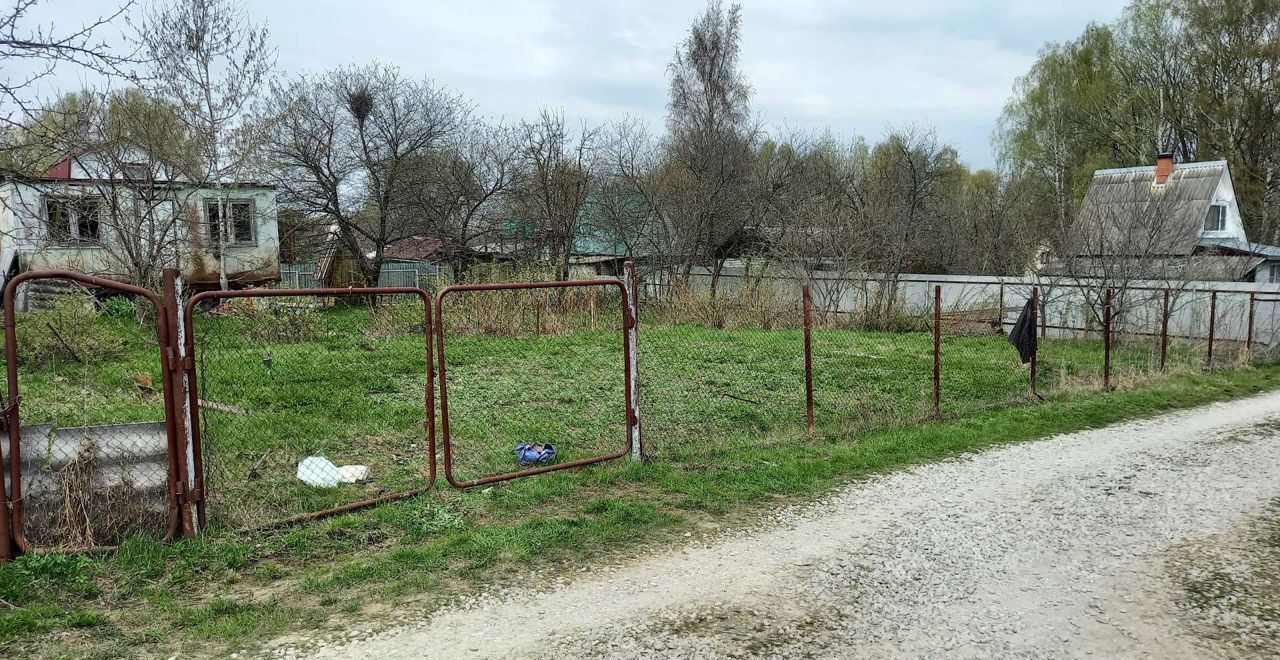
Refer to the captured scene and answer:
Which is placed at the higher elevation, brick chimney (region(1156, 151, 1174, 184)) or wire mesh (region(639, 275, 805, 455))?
brick chimney (region(1156, 151, 1174, 184))

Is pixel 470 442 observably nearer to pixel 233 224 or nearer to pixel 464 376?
pixel 464 376

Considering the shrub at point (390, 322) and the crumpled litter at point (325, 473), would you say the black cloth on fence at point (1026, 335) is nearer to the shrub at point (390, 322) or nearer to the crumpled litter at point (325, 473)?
the crumpled litter at point (325, 473)

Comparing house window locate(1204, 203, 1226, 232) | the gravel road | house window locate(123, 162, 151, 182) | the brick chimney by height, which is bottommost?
the gravel road

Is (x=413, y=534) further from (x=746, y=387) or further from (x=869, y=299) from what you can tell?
(x=869, y=299)

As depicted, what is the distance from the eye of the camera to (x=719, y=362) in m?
12.1

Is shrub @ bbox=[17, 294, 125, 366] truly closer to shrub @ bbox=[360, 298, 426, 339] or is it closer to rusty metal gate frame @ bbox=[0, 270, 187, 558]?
shrub @ bbox=[360, 298, 426, 339]

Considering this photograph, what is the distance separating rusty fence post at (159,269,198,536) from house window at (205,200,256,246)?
17948mm

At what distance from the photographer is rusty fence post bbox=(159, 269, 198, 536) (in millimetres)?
4418

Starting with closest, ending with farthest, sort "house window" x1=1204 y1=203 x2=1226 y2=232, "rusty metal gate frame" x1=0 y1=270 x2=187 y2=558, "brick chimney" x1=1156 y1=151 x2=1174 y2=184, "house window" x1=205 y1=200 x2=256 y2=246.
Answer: "rusty metal gate frame" x1=0 y1=270 x2=187 y2=558, "house window" x1=205 y1=200 x2=256 y2=246, "brick chimney" x1=1156 y1=151 x2=1174 y2=184, "house window" x1=1204 y1=203 x2=1226 y2=232

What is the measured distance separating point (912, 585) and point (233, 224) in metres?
22.3

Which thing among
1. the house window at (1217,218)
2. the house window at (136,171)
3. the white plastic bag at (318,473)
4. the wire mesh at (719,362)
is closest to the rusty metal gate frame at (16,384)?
the white plastic bag at (318,473)

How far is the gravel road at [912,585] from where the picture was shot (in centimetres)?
348

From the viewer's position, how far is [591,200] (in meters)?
24.8

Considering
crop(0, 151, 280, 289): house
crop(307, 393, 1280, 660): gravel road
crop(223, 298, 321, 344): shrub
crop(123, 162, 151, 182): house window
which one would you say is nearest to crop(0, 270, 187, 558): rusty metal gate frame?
crop(307, 393, 1280, 660): gravel road
